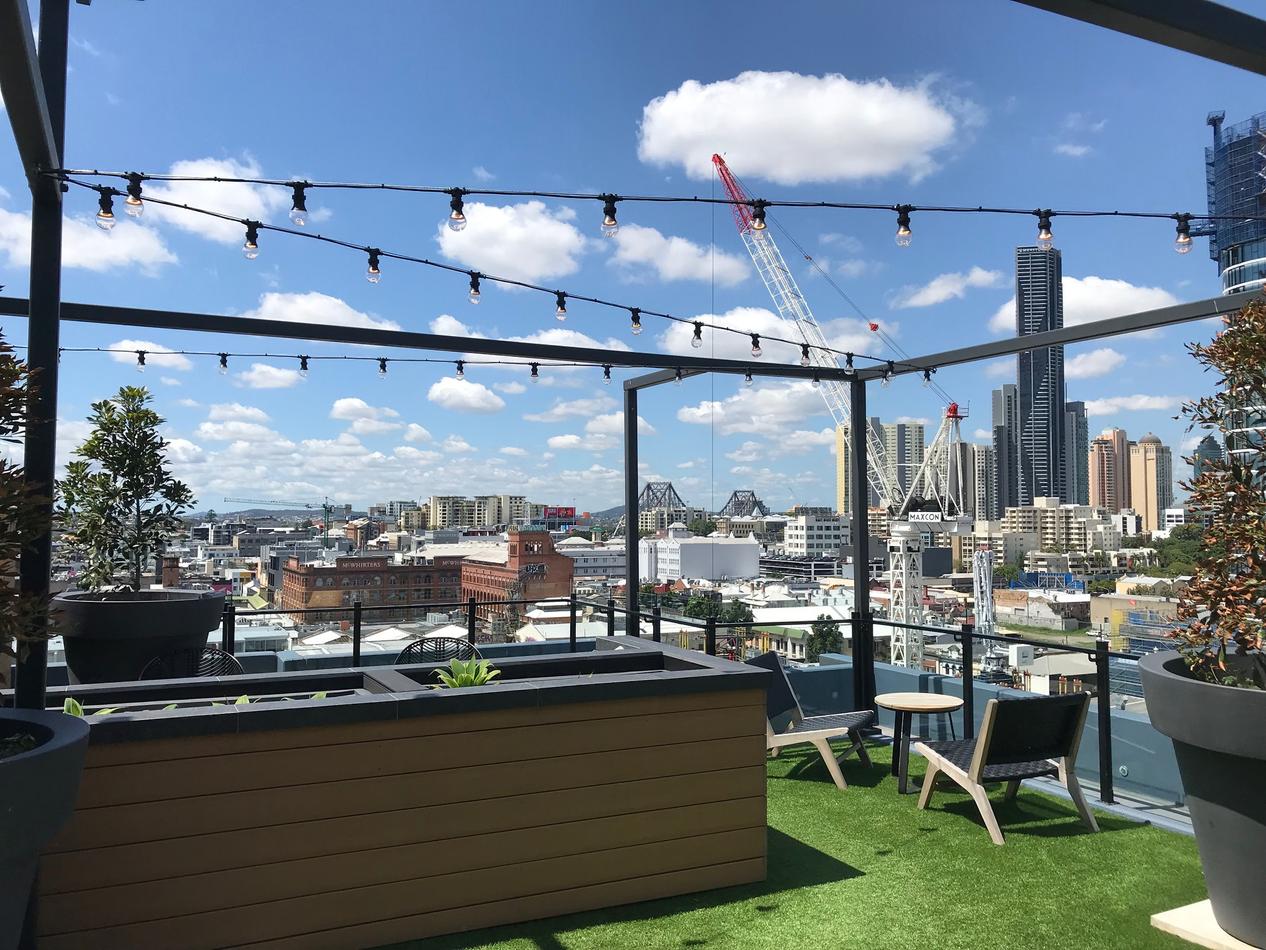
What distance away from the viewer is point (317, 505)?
46.9 feet

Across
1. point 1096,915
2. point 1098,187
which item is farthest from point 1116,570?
point 1098,187

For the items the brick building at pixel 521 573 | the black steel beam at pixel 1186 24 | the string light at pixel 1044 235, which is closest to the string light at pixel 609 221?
the string light at pixel 1044 235

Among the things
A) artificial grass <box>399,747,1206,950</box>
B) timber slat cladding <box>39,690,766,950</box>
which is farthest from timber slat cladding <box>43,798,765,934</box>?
artificial grass <box>399,747,1206,950</box>

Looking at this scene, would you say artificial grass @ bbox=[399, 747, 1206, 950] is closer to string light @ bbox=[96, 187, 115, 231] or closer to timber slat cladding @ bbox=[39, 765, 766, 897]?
timber slat cladding @ bbox=[39, 765, 766, 897]

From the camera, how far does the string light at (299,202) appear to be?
3.98 metres

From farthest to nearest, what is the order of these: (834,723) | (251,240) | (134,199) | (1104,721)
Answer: (834,723), (1104,721), (251,240), (134,199)

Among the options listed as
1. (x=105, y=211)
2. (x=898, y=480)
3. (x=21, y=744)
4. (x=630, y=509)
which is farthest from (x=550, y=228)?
(x=898, y=480)

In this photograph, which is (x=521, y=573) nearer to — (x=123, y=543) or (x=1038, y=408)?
(x=123, y=543)

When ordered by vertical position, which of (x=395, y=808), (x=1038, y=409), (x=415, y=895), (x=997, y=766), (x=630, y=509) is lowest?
(x=415, y=895)

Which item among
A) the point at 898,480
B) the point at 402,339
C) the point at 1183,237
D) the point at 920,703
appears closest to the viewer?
the point at 1183,237

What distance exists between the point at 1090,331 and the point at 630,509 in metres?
3.38

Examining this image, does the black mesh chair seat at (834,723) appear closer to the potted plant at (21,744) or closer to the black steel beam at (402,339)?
the black steel beam at (402,339)

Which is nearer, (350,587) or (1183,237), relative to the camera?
(1183,237)

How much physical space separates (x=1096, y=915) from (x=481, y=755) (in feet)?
7.72
